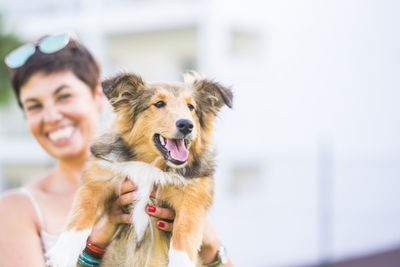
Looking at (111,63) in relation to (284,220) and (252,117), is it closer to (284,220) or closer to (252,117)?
(252,117)

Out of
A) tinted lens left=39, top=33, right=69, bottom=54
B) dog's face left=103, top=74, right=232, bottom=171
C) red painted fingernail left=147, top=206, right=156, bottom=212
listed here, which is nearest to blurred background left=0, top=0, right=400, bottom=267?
dog's face left=103, top=74, right=232, bottom=171

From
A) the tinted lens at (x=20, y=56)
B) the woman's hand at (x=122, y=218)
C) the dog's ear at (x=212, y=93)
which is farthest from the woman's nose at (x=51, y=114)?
the dog's ear at (x=212, y=93)

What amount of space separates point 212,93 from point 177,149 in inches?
17.5

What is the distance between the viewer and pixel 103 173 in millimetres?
2541

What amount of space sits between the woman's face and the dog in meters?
0.25

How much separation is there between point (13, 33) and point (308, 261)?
334 inches

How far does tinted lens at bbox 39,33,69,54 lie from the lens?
9.32 ft

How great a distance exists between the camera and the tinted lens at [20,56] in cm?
282

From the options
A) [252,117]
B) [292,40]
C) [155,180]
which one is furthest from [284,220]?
[155,180]

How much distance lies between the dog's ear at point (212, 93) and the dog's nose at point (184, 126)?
1.10 feet

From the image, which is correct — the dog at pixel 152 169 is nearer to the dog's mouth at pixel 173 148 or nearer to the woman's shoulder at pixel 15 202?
the dog's mouth at pixel 173 148

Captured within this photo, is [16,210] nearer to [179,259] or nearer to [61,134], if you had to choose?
[61,134]

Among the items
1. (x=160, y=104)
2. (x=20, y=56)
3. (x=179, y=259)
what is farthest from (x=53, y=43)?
(x=179, y=259)

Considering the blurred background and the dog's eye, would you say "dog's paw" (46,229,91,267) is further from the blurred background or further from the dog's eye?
the blurred background
